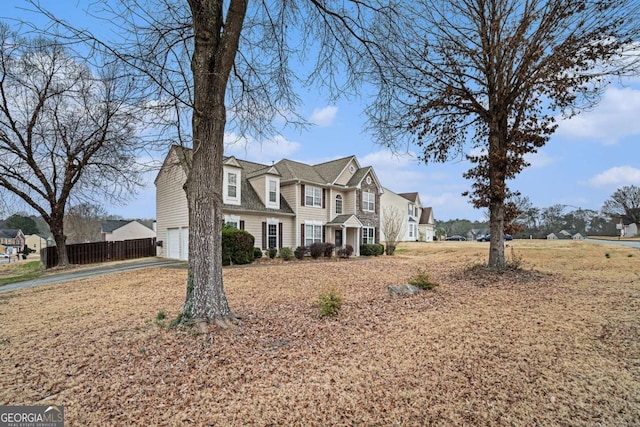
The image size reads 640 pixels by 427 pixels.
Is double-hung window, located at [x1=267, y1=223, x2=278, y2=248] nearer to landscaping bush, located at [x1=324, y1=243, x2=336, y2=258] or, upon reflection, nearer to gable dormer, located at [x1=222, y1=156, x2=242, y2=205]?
gable dormer, located at [x1=222, y1=156, x2=242, y2=205]

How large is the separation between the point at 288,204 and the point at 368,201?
6532 millimetres

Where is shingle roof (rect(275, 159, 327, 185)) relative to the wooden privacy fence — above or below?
above

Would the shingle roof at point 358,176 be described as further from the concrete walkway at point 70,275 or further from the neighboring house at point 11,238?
the neighboring house at point 11,238

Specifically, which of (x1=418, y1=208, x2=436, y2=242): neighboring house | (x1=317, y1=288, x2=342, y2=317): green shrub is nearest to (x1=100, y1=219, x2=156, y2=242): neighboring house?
(x1=317, y1=288, x2=342, y2=317): green shrub

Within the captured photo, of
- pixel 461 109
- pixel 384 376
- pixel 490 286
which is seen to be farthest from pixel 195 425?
pixel 461 109

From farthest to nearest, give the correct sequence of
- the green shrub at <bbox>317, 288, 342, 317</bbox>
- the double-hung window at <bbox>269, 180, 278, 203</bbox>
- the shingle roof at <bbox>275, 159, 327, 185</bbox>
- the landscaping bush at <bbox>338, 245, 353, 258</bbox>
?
the shingle roof at <bbox>275, 159, 327, 185</bbox> < the landscaping bush at <bbox>338, 245, 353, 258</bbox> < the double-hung window at <bbox>269, 180, 278, 203</bbox> < the green shrub at <bbox>317, 288, 342, 317</bbox>

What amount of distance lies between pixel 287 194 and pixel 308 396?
17757 millimetres

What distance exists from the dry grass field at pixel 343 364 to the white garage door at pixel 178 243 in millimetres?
10536

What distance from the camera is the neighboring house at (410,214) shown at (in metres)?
40.6

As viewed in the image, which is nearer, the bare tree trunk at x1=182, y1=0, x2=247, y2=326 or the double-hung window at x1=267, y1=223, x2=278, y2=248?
the bare tree trunk at x1=182, y1=0, x2=247, y2=326

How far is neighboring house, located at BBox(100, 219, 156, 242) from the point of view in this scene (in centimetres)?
3644

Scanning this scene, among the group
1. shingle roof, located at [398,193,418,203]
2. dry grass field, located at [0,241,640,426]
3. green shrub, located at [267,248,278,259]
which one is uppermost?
shingle roof, located at [398,193,418,203]

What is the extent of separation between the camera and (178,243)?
58.2ft

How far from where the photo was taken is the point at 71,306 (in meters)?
6.84
